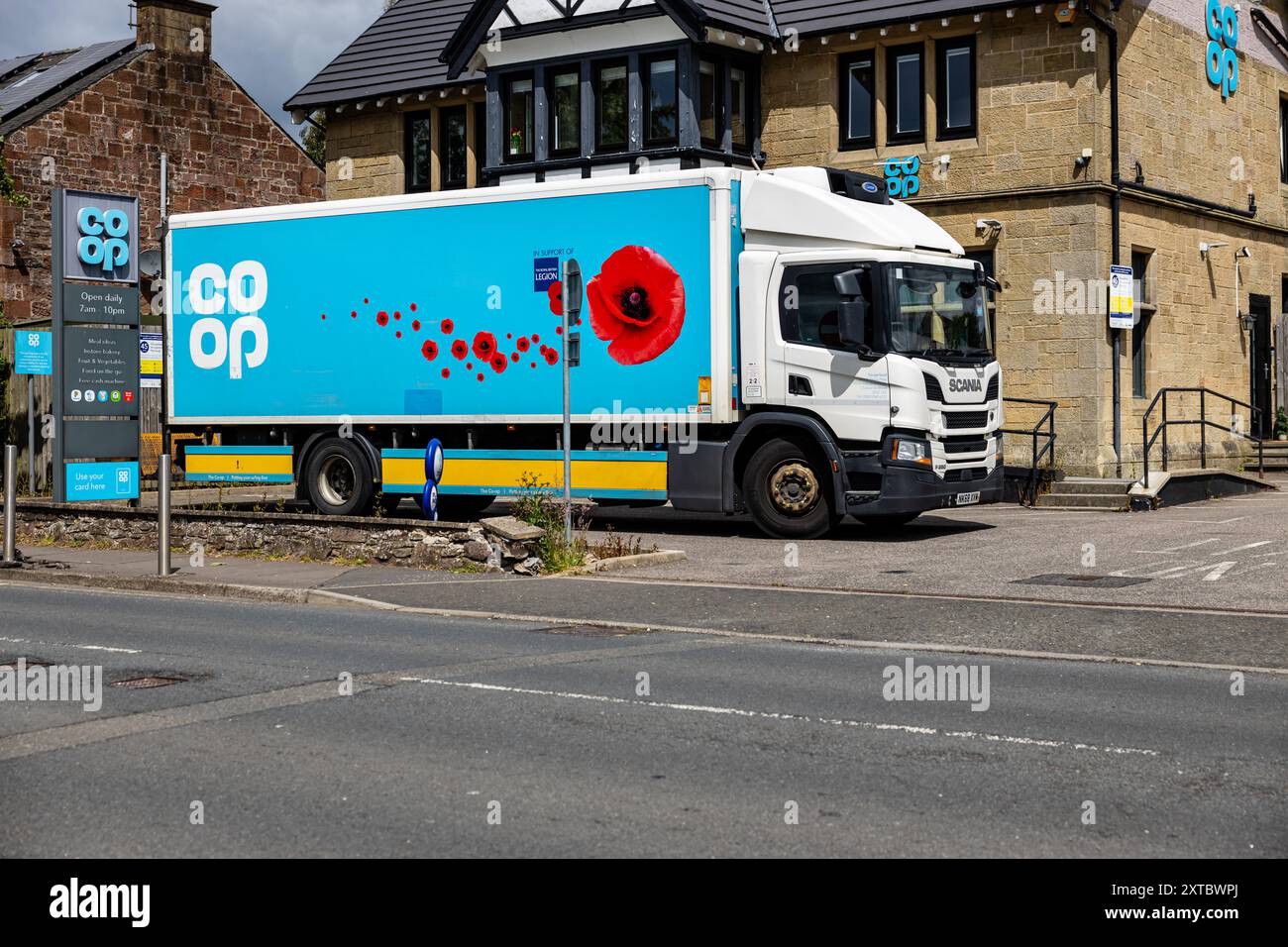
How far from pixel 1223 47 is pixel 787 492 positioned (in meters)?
16.3

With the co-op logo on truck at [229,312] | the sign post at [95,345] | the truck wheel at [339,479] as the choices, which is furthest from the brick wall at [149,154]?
the truck wheel at [339,479]

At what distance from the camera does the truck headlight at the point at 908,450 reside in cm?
1842

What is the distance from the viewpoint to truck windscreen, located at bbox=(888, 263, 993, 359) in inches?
732

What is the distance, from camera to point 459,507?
23156 mm

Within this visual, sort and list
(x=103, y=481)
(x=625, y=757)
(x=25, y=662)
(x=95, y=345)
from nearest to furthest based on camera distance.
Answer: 1. (x=625, y=757)
2. (x=25, y=662)
3. (x=95, y=345)
4. (x=103, y=481)

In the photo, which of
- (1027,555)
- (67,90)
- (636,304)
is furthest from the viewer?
(67,90)

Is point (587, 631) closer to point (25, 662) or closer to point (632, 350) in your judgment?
point (25, 662)

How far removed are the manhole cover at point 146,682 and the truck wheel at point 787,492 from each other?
1027 cm

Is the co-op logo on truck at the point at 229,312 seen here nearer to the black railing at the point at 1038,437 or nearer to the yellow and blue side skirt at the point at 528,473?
the yellow and blue side skirt at the point at 528,473

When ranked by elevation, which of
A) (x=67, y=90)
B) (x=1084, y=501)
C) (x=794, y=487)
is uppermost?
(x=67, y=90)

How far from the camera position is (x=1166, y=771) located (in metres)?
7.17

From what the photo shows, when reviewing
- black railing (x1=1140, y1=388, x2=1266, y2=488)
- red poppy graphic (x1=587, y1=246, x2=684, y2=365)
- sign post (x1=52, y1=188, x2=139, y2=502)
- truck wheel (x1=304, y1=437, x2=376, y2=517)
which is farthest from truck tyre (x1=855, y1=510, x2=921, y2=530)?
sign post (x1=52, y1=188, x2=139, y2=502)

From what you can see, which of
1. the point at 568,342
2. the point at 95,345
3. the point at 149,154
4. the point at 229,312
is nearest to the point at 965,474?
the point at 568,342

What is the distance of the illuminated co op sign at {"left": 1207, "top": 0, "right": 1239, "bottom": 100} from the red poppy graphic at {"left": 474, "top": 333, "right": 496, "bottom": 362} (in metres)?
15.8
